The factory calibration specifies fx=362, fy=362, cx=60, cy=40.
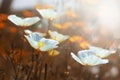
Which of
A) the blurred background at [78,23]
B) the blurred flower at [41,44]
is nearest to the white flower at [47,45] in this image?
the blurred flower at [41,44]

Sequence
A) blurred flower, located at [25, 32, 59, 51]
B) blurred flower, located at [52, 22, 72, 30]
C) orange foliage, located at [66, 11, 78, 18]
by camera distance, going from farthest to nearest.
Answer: orange foliage, located at [66, 11, 78, 18] < blurred flower, located at [52, 22, 72, 30] < blurred flower, located at [25, 32, 59, 51]

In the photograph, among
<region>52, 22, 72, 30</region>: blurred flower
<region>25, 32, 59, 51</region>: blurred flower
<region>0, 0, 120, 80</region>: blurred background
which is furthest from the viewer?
<region>52, 22, 72, 30</region>: blurred flower

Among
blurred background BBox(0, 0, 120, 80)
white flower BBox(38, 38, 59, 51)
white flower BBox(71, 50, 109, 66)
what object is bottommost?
blurred background BBox(0, 0, 120, 80)

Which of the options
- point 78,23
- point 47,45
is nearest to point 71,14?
point 78,23

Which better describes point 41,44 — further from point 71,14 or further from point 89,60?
point 71,14

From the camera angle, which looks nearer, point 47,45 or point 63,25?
point 47,45

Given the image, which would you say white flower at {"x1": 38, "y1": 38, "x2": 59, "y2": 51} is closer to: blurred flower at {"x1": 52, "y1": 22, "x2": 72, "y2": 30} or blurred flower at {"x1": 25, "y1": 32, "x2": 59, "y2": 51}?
blurred flower at {"x1": 25, "y1": 32, "x2": 59, "y2": 51}

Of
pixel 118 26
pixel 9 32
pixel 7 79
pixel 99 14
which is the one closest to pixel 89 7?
pixel 99 14

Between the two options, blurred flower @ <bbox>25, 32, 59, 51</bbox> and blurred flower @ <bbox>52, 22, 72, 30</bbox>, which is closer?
blurred flower @ <bbox>25, 32, 59, 51</bbox>

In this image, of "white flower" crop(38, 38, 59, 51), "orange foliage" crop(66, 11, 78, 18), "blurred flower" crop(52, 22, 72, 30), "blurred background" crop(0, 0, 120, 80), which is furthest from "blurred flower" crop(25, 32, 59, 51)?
"orange foliage" crop(66, 11, 78, 18)

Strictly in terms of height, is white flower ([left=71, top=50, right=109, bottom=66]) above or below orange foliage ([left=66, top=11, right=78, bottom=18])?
above

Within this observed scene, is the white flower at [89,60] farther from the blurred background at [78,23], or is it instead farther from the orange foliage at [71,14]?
the orange foliage at [71,14]

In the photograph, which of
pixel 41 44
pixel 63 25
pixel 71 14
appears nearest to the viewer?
pixel 41 44
